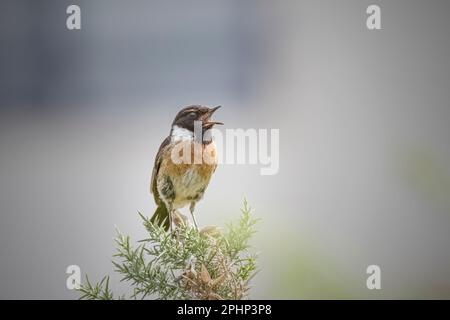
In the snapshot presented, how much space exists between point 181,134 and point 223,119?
44.7 inches

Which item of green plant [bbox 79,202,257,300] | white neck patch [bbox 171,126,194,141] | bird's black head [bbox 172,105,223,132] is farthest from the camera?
white neck patch [bbox 171,126,194,141]

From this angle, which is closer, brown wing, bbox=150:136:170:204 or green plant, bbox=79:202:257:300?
green plant, bbox=79:202:257:300

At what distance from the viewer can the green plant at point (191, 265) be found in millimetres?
1425

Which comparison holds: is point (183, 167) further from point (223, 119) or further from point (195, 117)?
point (223, 119)

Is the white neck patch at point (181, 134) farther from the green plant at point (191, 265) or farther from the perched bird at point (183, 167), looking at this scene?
the green plant at point (191, 265)

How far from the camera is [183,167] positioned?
272cm

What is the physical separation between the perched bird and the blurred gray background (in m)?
0.25

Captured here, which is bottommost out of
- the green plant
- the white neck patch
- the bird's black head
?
the green plant

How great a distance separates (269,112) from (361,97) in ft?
2.71

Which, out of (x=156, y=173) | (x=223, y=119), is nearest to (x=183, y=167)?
(x=156, y=173)

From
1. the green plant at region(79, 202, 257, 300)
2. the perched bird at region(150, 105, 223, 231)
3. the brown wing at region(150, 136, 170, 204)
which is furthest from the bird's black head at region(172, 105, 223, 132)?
the green plant at region(79, 202, 257, 300)

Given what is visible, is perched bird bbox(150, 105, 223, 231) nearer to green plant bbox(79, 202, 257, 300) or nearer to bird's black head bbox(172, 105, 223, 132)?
bird's black head bbox(172, 105, 223, 132)

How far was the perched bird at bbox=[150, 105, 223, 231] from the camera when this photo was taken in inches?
106

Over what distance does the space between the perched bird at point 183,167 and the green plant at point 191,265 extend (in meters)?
1.01
